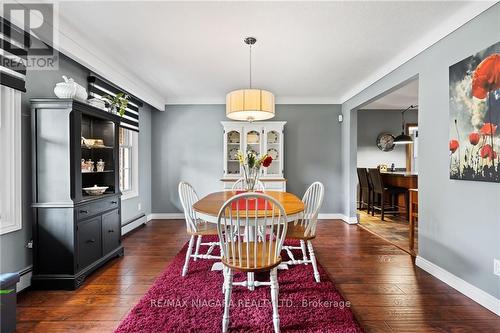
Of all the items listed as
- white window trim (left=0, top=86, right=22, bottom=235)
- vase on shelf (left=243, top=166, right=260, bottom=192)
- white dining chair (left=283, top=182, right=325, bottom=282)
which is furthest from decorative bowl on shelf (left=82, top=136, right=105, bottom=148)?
white dining chair (left=283, top=182, right=325, bottom=282)

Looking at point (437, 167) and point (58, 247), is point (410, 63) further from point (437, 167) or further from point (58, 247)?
point (58, 247)

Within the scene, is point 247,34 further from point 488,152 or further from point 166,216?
point 166,216

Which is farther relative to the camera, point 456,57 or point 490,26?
point 456,57

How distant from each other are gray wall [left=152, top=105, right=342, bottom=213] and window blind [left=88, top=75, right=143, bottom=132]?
81 cm

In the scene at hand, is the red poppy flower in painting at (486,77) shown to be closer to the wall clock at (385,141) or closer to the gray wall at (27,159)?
the gray wall at (27,159)

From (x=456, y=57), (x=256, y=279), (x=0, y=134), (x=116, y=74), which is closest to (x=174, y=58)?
(x=116, y=74)

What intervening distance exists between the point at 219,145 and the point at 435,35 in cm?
368

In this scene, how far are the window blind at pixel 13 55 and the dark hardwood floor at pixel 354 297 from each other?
5.83 ft

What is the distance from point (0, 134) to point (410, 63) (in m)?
4.05

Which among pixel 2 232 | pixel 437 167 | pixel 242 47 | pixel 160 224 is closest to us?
pixel 2 232

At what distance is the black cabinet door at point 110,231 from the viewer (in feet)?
9.34

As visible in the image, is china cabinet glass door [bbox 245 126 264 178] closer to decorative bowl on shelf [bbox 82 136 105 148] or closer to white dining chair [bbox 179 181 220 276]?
white dining chair [bbox 179 181 220 276]

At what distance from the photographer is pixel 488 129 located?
2.01 metres

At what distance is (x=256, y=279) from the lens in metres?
2.43
